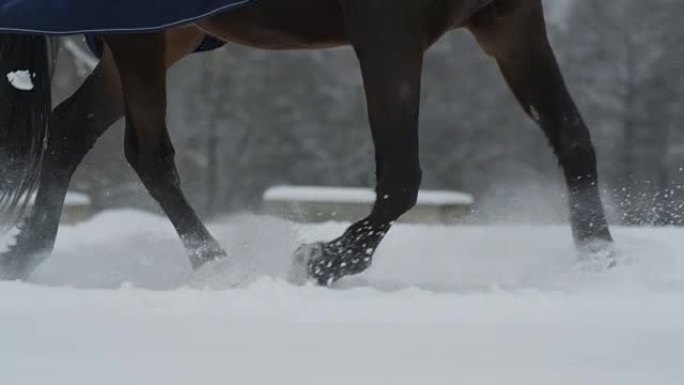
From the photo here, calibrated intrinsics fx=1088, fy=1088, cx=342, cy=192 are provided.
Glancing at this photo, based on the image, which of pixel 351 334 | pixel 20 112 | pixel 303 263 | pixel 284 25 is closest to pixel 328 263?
pixel 303 263

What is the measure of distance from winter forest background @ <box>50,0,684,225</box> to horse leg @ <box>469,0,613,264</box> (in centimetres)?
1879

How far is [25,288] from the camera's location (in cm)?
A: 274

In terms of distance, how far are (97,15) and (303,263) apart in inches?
45.4

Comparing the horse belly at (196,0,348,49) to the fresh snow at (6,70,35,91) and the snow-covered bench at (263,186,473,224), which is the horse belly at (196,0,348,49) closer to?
the fresh snow at (6,70,35,91)

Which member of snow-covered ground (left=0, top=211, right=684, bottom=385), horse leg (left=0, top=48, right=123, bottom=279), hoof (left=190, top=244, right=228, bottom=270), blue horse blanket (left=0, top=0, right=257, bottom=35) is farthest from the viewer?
horse leg (left=0, top=48, right=123, bottom=279)

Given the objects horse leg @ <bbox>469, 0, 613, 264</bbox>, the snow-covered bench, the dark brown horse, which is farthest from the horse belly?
the snow-covered bench

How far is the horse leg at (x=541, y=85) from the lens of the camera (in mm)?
3471

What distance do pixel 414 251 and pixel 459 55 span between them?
20274 mm

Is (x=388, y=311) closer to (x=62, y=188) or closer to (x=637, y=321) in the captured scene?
(x=637, y=321)

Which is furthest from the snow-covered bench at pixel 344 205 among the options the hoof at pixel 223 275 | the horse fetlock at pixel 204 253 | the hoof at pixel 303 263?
the hoof at pixel 303 263

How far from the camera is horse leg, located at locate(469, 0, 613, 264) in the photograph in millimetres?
3471

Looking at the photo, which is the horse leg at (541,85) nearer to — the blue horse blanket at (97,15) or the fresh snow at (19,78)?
the blue horse blanket at (97,15)

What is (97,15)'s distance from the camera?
3.59 m

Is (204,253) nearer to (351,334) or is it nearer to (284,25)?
(284,25)
